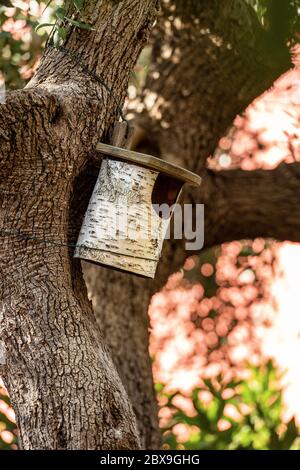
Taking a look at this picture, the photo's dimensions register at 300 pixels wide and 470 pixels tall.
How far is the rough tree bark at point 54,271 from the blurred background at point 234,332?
2.12 meters

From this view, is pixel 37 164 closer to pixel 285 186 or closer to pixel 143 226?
pixel 143 226

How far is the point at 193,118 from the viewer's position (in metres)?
4.48

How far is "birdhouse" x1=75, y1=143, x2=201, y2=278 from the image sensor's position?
2516mm

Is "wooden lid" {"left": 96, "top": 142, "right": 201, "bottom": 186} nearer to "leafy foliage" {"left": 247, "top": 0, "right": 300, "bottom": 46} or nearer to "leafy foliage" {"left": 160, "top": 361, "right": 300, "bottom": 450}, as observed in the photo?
"leafy foliage" {"left": 247, "top": 0, "right": 300, "bottom": 46}

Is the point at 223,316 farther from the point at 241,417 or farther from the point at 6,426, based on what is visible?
the point at 6,426

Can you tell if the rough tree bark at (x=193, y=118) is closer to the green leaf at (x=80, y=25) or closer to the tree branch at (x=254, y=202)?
the tree branch at (x=254, y=202)

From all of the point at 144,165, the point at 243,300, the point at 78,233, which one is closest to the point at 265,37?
the point at 144,165

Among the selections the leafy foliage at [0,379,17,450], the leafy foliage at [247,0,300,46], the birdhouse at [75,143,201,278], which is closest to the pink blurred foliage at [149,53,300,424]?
the leafy foliage at [0,379,17,450]

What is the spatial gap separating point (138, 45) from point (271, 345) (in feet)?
11.8

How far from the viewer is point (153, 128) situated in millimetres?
4488

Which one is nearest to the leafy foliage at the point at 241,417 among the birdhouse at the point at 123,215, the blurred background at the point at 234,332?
the blurred background at the point at 234,332

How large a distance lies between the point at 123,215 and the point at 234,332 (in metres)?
3.63

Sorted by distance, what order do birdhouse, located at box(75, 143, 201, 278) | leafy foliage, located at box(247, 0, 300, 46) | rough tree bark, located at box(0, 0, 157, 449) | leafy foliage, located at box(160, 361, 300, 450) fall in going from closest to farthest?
1. leafy foliage, located at box(247, 0, 300, 46)
2. rough tree bark, located at box(0, 0, 157, 449)
3. birdhouse, located at box(75, 143, 201, 278)
4. leafy foliage, located at box(160, 361, 300, 450)

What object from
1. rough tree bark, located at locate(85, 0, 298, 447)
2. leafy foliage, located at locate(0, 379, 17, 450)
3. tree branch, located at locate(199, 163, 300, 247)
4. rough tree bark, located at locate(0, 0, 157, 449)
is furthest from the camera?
leafy foliage, located at locate(0, 379, 17, 450)
